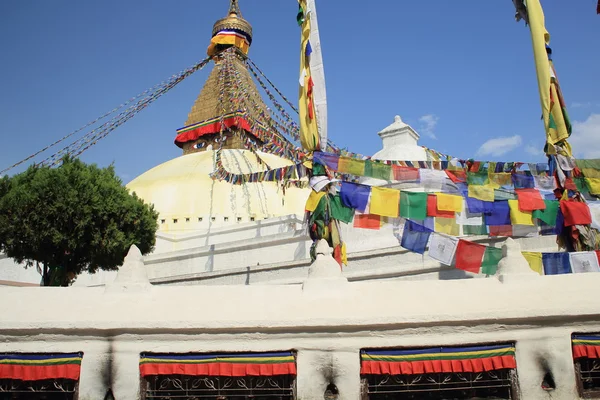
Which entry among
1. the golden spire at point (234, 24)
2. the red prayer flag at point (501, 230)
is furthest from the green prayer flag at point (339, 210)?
the golden spire at point (234, 24)

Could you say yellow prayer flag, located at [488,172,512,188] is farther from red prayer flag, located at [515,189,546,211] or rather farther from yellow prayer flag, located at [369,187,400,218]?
yellow prayer flag, located at [369,187,400,218]

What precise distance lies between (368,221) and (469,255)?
2034mm

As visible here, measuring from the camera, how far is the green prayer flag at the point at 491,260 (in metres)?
9.28

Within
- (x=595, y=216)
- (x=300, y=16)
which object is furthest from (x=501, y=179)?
(x=300, y=16)

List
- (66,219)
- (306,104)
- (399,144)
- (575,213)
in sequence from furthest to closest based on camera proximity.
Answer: (399,144) < (66,219) < (306,104) < (575,213)

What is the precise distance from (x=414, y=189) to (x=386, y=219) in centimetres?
376

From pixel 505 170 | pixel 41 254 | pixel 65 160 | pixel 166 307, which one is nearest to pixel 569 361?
pixel 166 307

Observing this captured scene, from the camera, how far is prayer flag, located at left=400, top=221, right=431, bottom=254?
33.1 ft

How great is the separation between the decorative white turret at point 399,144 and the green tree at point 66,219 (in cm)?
798

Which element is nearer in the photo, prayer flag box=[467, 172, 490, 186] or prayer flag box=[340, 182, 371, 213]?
prayer flag box=[340, 182, 371, 213]

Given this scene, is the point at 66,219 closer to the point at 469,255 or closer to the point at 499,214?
the point at 469,255

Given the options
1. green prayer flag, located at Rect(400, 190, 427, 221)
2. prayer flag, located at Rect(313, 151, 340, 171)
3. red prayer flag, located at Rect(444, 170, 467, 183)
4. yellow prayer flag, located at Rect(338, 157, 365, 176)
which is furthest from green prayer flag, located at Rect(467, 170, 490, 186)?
prayer flag, located at Rect(313, 151, 340, 171)

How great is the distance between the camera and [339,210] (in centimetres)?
1022

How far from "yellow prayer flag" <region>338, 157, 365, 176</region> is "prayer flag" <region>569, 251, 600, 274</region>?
4297 mm
